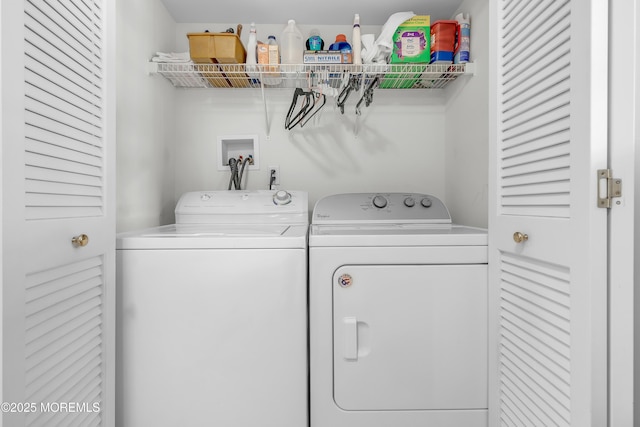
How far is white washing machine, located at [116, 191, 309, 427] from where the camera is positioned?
124cm

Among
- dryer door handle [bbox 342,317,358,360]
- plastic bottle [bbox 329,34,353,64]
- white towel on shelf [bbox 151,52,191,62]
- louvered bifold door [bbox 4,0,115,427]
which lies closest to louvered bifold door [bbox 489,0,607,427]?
dryer door handle [bbox 342,317,358,360]

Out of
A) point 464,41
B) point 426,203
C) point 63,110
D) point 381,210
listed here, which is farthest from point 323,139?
point 63,110

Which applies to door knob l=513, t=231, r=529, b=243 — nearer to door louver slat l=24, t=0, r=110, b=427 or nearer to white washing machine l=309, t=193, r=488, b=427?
white washing machine l=309, t=193, r=488, b=427

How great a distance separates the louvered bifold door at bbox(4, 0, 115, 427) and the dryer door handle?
0.82 m

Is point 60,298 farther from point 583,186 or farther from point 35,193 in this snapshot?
point 583,186

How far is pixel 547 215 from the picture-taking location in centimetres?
95

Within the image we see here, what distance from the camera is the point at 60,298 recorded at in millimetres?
956

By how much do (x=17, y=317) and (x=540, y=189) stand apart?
1.37m

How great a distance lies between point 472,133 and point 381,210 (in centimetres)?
64

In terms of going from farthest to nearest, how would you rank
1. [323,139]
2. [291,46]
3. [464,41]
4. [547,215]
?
[323,139], [291,46], [464,41], [547,215]

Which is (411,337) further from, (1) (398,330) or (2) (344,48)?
(2) (344,48)

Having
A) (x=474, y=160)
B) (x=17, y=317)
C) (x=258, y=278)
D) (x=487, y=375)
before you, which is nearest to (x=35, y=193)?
(x=17, y=317)

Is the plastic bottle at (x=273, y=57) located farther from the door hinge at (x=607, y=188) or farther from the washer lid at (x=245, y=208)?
the door hinge at (x=607, y=188)

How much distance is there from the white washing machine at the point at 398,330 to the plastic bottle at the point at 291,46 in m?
1.15
